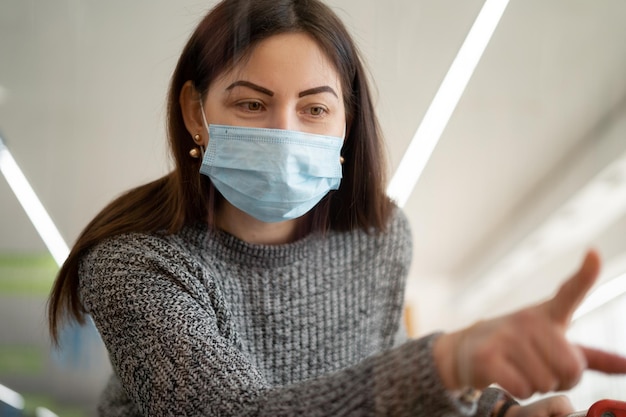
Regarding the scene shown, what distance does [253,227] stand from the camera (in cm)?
50

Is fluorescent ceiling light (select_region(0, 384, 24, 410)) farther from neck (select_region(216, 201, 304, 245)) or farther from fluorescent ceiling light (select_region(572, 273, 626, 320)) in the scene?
fluorescent ceiling light (select_region(572, 273, 626, 320))

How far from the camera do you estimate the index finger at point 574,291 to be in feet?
0.96

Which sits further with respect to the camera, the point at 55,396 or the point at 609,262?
the point at 55,396

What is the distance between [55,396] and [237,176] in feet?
0.92

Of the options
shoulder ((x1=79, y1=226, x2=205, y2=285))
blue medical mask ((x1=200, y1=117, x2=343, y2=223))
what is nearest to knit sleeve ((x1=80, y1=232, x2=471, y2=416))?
shoulder ((x1=79, y1=226, x2=205, y2=285))

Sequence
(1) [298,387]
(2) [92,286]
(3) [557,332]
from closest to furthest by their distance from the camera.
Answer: (3) [557,332]
(1) [298,387]
(2) [92,286]

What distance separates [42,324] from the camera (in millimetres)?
533

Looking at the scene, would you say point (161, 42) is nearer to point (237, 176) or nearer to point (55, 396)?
point (237, 176)

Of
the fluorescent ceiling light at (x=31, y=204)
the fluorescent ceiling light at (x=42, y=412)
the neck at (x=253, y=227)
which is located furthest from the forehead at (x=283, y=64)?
the fluorescent ceiling light at (x=42, y=412)

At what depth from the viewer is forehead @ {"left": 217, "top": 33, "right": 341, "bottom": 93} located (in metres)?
0.38

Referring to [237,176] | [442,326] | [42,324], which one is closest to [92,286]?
[42,324]

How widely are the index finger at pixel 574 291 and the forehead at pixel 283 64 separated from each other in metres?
0.19

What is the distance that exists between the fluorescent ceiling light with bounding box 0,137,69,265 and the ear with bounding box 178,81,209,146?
0.16 meters

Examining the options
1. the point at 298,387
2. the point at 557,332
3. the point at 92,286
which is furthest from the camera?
the point at 92,286
